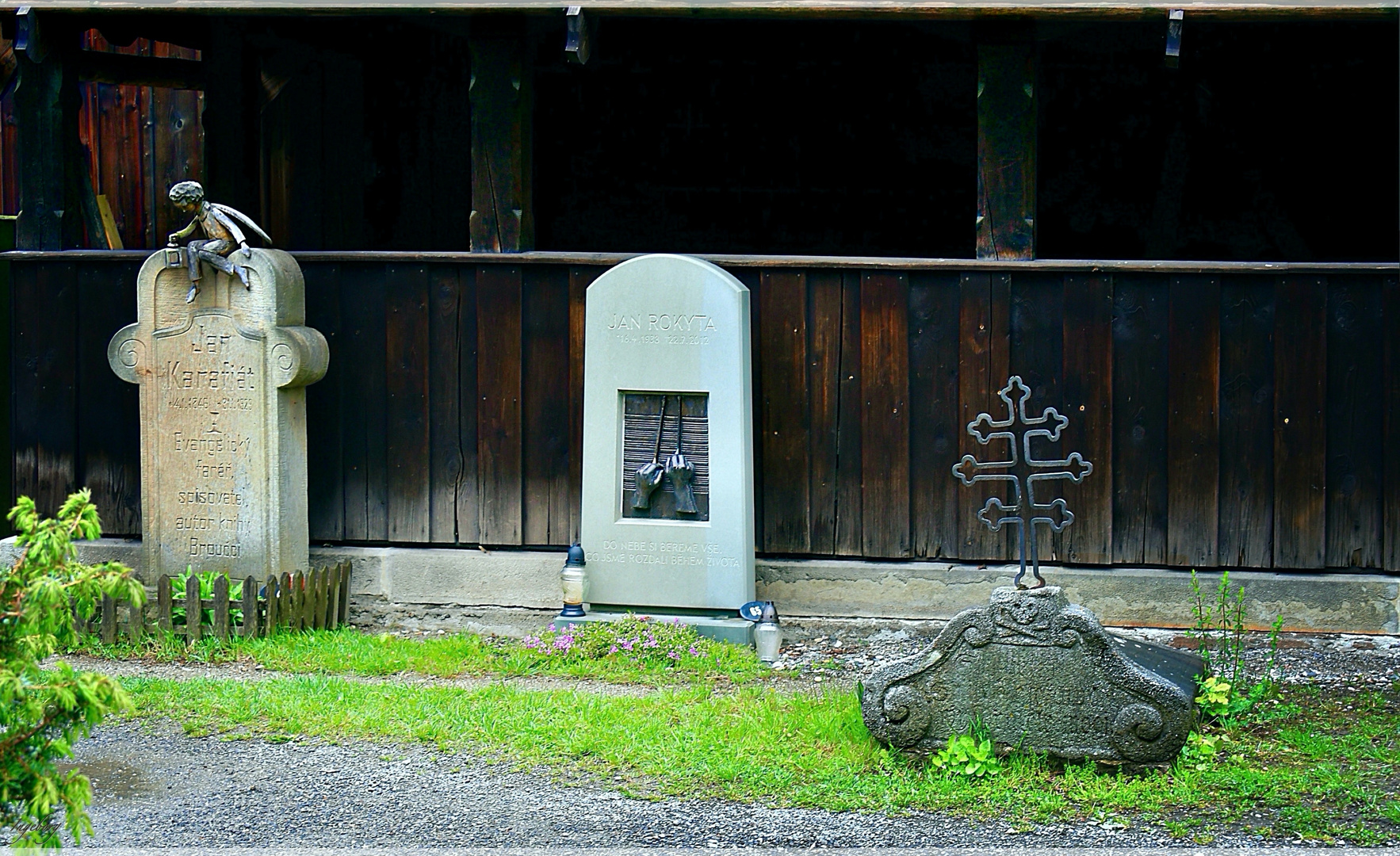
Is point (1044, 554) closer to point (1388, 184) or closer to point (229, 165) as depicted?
point (1388, 184)

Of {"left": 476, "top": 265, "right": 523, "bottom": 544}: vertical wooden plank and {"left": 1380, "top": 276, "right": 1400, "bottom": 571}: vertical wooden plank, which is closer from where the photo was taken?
{"left": 1380, "top": 276, "right": 1400, "bottom": 571}: vertical wooden plank

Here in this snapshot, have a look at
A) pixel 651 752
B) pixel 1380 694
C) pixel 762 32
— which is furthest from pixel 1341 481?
pixel 762 32

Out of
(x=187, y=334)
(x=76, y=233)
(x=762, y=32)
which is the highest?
(x=762, y=32)

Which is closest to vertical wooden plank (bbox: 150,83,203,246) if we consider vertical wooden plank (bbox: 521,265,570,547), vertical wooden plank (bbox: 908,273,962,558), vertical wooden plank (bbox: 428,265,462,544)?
vertical wooden plank (bbox: 428,265,462,544)

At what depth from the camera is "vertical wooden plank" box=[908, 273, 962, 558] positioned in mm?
8023

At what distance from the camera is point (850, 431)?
8.19m

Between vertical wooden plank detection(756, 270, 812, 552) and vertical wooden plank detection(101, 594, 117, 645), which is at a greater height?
vertical wooden plank detection(756, 270, 812, 552)

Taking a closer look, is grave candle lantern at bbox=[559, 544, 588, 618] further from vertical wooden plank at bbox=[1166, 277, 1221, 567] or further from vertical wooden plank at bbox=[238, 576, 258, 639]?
vertical wooden plank at bbox=[1166, 277, 1221, 567]

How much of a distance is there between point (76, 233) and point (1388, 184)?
28.0 feet

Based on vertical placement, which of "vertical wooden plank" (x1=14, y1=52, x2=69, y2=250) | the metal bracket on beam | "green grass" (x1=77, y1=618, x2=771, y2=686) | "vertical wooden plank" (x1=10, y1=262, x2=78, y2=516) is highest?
the metal bracket on beam

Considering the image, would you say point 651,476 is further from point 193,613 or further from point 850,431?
point 193,613

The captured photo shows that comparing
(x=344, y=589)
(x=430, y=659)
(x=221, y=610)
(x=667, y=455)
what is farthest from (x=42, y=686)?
(x=344, y=589)

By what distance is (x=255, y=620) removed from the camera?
758cm

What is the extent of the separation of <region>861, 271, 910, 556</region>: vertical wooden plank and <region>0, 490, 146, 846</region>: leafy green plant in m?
5.05
